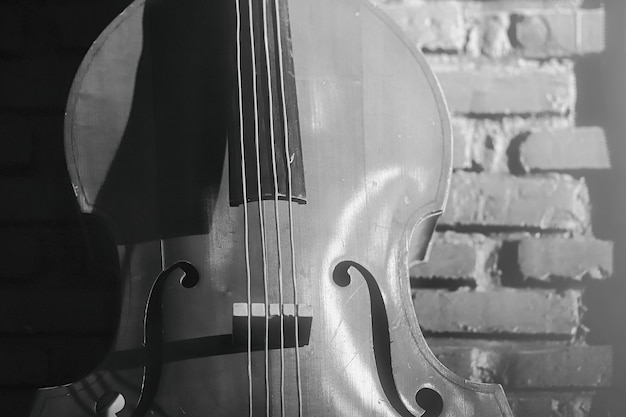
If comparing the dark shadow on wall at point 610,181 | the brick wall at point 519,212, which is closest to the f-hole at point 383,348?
the brick wall at point 519,212

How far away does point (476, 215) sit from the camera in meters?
1.19

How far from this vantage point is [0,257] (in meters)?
1.16

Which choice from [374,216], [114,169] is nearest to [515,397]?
[374,216]

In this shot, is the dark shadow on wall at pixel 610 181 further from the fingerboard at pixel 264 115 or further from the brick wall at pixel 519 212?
the fingerboard at pixel 264 115

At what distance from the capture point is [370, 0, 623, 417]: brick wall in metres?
1.15

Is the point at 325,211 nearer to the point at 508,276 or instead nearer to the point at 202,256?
the point at 202,256

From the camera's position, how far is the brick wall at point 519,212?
3.78ft

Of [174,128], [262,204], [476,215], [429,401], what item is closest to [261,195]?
[262,204]

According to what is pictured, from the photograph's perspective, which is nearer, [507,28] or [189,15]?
[189,15]

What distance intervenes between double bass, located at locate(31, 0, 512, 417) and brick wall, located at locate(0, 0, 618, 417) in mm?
262

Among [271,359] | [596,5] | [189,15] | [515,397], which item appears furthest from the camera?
[596,5]

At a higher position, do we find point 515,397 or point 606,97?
point 606,97

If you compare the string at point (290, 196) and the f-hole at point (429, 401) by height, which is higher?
the string at point (290, 196)

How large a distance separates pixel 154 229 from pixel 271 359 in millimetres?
217
